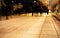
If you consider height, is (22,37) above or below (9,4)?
below

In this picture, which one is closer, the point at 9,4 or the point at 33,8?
the point at 9,4

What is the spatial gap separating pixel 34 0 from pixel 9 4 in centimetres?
258

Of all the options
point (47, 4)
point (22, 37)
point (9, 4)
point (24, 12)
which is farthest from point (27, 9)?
point (22, 37)

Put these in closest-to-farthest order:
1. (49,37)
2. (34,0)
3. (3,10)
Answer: (49,37), (3,10), (34,0)

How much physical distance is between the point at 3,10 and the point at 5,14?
0.70 feet

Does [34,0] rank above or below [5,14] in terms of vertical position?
above

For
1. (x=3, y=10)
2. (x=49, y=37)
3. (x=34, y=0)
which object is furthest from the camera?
(x=34, y=0)

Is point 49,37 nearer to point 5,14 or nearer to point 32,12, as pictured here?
point 5,14

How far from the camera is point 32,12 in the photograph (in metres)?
8.39

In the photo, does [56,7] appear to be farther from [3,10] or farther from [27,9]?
[3,10]

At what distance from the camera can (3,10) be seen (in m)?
5.50

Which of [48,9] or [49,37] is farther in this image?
[48,9]

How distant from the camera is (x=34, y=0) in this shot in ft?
26.8

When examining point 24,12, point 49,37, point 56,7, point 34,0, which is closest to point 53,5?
point 56,7
